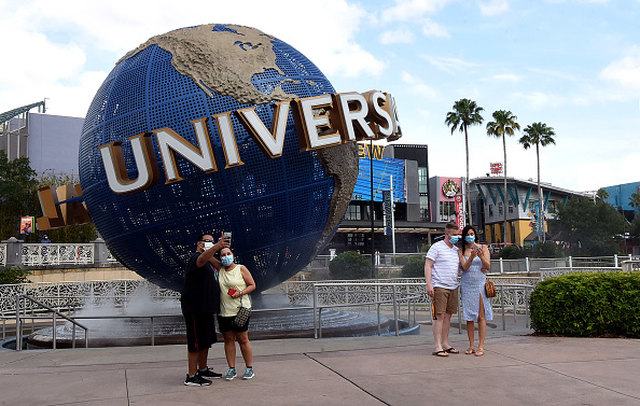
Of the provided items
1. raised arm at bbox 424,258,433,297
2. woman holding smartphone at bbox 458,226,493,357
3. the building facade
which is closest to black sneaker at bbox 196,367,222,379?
raised arm at bbox 424,258,433,297

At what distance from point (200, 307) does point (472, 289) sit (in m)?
3.40

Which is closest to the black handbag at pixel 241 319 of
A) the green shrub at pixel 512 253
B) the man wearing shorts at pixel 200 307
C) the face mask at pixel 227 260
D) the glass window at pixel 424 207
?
the man wearing shorts at pixel 200 307

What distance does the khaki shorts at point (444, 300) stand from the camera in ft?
23.1

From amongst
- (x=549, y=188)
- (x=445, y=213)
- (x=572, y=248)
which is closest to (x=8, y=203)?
(x=572, y=248)

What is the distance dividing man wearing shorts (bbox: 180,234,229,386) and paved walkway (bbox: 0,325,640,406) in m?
0.28

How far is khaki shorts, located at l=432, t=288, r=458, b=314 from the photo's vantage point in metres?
7.03

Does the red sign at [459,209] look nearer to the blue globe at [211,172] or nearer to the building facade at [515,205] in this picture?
the building facade at [515,205]

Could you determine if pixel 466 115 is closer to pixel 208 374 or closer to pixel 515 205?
pixel 515 205

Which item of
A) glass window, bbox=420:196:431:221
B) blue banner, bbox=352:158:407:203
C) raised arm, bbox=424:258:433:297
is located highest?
blue banner, bbox=352:158:407:203

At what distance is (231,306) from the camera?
232 inches

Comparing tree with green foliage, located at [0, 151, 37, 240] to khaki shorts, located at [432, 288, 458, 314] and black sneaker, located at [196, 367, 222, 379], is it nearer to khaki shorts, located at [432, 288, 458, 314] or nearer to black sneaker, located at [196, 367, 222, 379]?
black sneaker, located at [196, 367, 222, 379]

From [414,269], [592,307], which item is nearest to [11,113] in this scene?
[414,269]

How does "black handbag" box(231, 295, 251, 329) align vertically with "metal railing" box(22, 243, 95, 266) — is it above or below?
below

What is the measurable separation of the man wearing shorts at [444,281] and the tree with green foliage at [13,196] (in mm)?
36800
